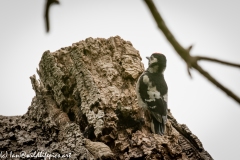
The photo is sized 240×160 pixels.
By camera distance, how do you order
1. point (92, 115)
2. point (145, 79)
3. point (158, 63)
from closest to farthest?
point (92, 115), point (145, 79), point (158, 63)

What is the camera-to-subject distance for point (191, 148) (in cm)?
307

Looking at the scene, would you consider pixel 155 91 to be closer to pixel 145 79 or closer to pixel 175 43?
pixel 145 79

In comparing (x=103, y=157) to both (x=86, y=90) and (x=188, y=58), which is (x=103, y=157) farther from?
(x=188, y=58)

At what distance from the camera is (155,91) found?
461 cm

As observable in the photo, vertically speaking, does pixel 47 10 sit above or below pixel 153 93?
below

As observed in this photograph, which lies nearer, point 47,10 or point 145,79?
point 47,10

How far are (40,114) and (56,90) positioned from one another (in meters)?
0.31

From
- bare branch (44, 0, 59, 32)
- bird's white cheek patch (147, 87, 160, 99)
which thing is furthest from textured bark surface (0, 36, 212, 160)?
bare branch (44, 0, 59, 32)

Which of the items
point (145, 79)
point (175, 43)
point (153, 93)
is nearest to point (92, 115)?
point (145, 79)

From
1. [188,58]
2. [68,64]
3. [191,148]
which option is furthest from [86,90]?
[188,58]

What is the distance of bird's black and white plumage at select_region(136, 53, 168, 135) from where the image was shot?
3.64 metres

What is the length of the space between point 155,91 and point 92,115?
1.81 meters

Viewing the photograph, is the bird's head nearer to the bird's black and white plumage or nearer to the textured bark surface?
the bird's black and white plumage

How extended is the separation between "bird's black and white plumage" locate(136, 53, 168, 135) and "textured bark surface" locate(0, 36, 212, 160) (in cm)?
13
